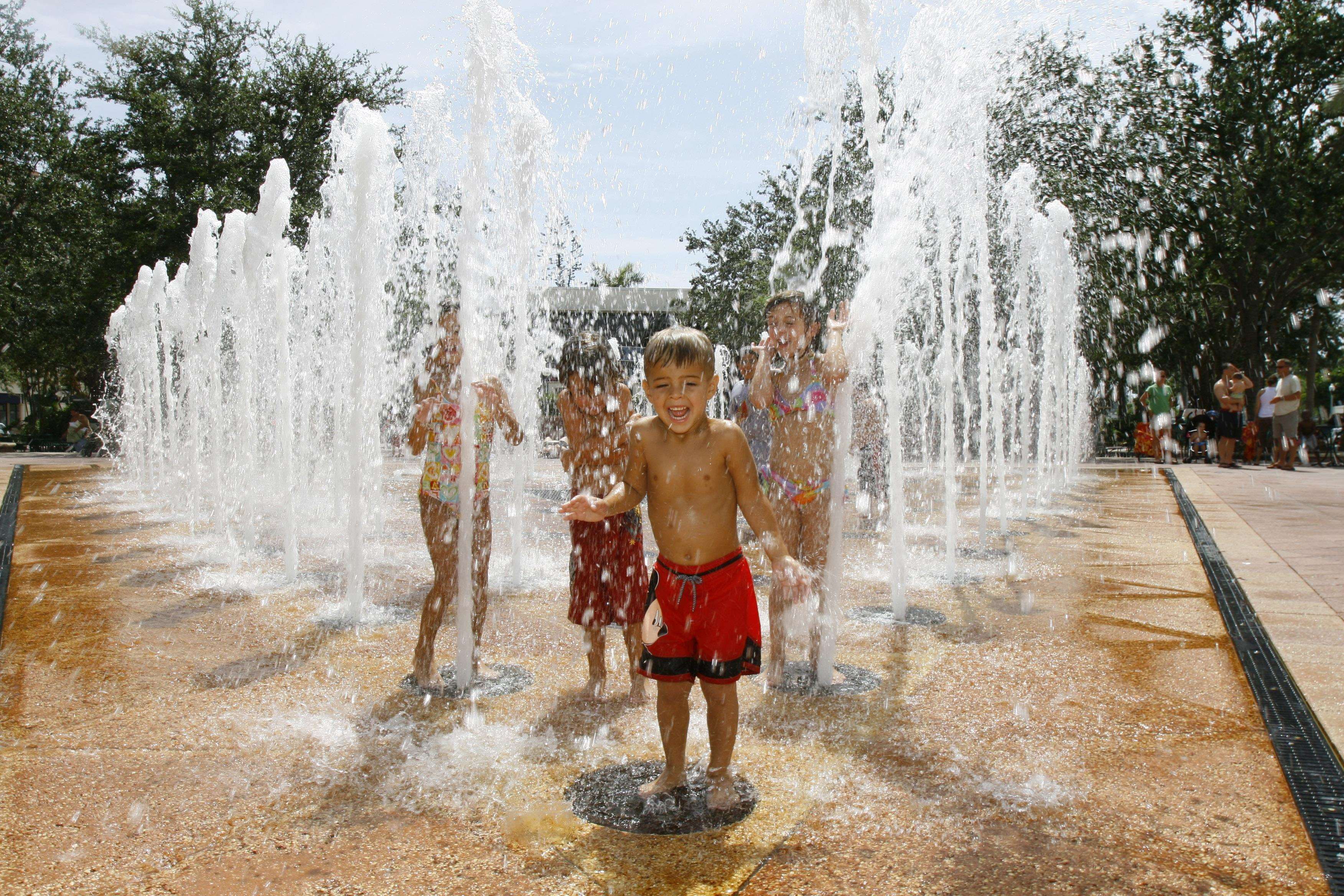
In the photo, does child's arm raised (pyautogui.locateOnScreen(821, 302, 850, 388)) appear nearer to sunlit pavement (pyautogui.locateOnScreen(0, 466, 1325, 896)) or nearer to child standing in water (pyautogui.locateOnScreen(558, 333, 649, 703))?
child standing in water (pyautogui.locateOnScreen(558, 333, 649, 703))

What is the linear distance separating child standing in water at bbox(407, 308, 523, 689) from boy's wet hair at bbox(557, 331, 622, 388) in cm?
33

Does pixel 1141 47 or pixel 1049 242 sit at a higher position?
pixel 1141 47

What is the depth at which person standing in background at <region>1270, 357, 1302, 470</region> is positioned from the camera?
514 inches

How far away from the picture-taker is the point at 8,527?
761 centimetres

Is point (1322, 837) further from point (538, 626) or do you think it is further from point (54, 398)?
point (54, 398)

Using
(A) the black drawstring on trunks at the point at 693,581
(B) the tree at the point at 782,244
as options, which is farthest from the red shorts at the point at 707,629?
(B) the tree at the point at 782,244

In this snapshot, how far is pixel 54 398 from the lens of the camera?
25.8 meters

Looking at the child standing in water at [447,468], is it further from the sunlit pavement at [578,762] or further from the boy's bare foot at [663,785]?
the boy's bare foot at [663,785]

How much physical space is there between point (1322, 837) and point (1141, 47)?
73.7 ft

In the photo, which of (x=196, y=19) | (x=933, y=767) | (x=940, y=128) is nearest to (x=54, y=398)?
(x=196, y=19)

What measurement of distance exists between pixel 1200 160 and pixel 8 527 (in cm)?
2141

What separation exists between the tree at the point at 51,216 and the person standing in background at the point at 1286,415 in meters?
26.4

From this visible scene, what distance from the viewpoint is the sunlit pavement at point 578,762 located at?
6.84 ft

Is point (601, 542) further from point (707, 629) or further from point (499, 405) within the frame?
point (707, 629)
